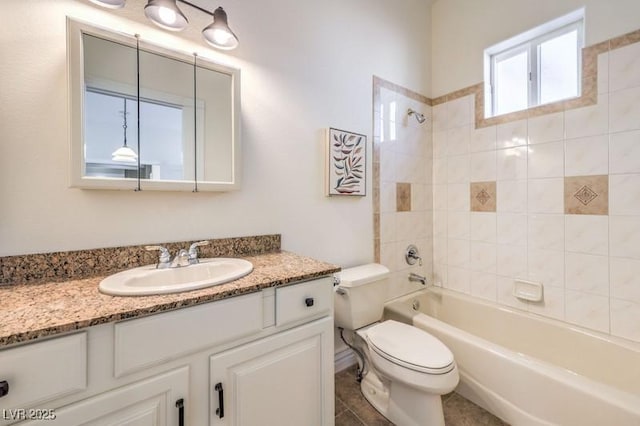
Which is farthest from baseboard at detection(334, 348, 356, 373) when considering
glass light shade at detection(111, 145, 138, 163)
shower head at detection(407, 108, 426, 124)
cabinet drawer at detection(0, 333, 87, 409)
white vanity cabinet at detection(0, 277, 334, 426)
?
shower head at detection(407, 108, 426, 124)

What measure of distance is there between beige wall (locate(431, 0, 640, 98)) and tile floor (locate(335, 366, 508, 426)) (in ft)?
7.48

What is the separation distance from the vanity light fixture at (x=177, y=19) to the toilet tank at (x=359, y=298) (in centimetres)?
137

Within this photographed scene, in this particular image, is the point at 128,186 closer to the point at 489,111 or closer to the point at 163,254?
the point at 163,254

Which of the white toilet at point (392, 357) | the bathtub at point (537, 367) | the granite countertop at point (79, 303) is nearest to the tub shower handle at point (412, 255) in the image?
the bathtub at point (537, 367)

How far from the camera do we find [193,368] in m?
0.82

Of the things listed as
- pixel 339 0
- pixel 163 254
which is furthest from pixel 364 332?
→ pixel 339 0

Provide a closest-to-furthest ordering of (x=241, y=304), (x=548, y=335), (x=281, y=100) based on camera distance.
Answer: (x=241, y=304)
(x=281, y=100)
(x=548, y=335)

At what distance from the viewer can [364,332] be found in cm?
156

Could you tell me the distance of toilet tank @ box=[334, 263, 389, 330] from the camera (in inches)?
61.0

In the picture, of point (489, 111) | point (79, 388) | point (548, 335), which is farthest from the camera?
point (489, 111)

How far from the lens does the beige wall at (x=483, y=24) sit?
155 centimetres

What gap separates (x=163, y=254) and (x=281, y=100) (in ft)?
3.38

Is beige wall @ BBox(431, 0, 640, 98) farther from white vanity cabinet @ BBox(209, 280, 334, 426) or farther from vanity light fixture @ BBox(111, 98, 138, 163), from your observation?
vanity light fixture @ BBox(111, 98, 138, 163)

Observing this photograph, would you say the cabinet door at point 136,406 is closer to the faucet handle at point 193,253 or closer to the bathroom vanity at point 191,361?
the bathroom vanity at point 191,361
